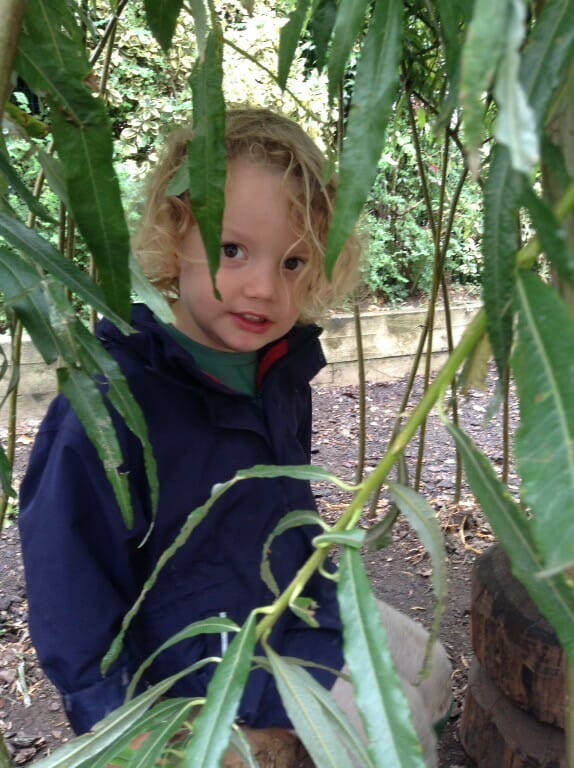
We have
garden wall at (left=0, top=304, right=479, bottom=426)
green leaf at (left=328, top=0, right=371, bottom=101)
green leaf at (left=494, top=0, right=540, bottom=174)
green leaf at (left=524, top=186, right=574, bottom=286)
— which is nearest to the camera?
green leaf at (left=494, top=0, right=540, bottom=174)

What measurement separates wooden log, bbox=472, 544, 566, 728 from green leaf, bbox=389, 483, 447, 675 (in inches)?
32.6

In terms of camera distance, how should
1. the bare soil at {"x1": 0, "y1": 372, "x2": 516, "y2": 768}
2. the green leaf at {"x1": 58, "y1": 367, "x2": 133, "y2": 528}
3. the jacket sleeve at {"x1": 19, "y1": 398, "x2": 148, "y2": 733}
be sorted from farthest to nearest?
the bare soil at {"x1": 0, "y1": 372, "x2": 516, "y2": 768} → the jacket sleeve at {"x1": 19, "y1": 398, "x2": 148, "y2": 733} → the green leaf at {"x1": 58, "y1": 367, "x2": 133, "y2": 528}

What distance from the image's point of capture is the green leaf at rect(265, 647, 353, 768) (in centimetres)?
48

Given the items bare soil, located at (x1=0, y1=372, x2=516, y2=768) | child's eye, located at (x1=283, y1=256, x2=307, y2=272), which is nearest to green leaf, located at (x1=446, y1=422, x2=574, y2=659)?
bare soil, located at (x1=0, y1=372, x2=516, y2=768)

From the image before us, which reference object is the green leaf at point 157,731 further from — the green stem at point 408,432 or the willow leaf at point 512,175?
the willow leaf at point 512,175

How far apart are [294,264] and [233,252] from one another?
12 cm

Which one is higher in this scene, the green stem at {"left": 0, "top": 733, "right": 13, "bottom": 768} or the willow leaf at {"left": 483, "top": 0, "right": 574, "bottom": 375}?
the willow leaf at {"left": 483, "top": 0, "right": 574, "bottom": 375}

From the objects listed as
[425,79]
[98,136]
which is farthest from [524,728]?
[425,79]

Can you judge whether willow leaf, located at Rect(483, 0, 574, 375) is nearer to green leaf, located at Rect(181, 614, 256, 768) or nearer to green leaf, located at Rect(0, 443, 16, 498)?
green leaf, located at Rect(181, 614, 256, 768)

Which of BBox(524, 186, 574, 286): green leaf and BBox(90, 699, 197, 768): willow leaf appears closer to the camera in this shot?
BBox(524, 186, 574, 286): green leaf

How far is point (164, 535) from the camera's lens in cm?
104

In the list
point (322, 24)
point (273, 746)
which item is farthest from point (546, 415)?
point (273, 746)

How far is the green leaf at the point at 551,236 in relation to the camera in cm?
36

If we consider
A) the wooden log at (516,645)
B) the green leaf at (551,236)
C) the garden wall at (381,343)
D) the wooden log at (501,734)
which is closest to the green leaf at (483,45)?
the green leaf at (551,236)
